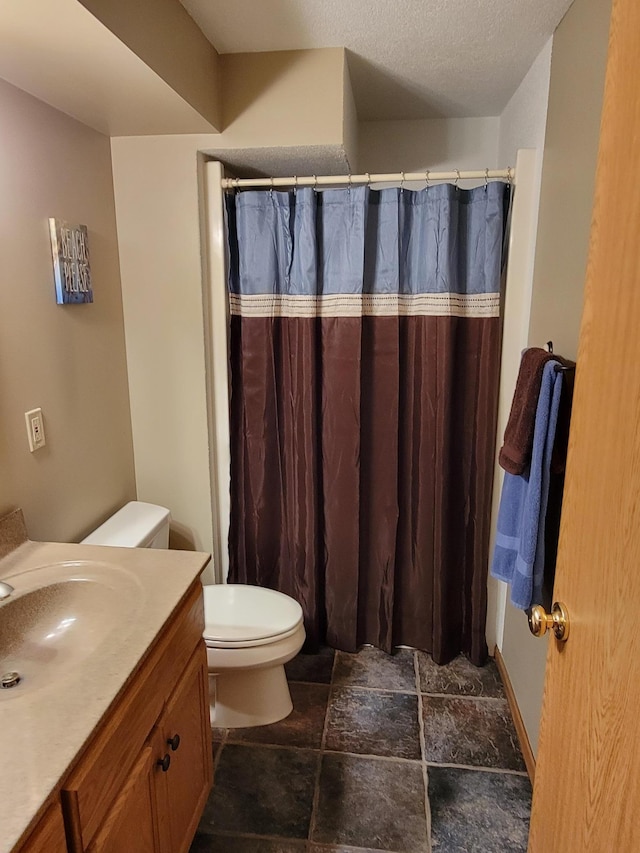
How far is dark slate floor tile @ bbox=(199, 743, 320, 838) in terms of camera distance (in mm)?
1642

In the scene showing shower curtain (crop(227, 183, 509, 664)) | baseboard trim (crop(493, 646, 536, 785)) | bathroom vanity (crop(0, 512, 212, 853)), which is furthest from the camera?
shower curtain (crop(227, 183, 509, 664))

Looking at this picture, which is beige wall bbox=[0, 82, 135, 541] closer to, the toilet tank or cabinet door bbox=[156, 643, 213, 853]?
the toilet tank

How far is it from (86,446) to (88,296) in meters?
0.49

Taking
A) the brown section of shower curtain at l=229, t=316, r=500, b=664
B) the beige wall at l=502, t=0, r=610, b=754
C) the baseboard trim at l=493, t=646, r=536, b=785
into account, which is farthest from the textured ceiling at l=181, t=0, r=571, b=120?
the baseboard trim at l=493, t=646, r=536, b=785

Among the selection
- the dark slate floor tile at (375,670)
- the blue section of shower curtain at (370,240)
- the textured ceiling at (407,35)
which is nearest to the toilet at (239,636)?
the dark slate floor tile at (375,670)

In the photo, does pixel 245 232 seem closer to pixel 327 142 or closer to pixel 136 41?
pixel 327 142

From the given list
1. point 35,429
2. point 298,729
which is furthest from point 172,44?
point 298,729

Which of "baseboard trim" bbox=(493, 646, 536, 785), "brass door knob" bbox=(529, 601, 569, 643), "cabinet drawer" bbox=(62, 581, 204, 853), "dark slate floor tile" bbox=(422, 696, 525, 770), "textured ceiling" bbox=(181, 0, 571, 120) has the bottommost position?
"dark slate floor tile" bbox=(422, 696, 525, 770)

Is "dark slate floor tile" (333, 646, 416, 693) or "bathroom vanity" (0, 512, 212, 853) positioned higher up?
"bathroom vanity" (0, 512, 212, 853)

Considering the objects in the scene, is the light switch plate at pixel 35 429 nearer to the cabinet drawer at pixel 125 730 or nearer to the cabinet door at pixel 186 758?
the cabinet drawer at pixel 125 730

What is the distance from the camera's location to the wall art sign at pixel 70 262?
5.45ft

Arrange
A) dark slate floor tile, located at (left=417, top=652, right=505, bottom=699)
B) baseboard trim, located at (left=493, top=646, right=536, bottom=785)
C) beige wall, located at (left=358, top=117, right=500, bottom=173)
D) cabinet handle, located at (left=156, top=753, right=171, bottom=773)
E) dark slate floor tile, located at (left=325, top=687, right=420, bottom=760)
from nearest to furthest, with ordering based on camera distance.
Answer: cabinet handle, located at (left=156, top=753, right=171, bottom=773) < baseboard trim, located at (left=493, top=646, right=536, bottom=785) < dark slate floor tile, located at (left=325, top=687, right=420, bottom=760) < dark slate floor tile, located at (left=417, top=652, right=505, bottom=699) < beige wall, located at (left=358, top=117, right=500, bottom=173)

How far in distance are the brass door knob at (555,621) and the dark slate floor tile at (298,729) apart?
1222 millimetres

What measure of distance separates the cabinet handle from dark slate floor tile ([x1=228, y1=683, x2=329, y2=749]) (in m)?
0.78
